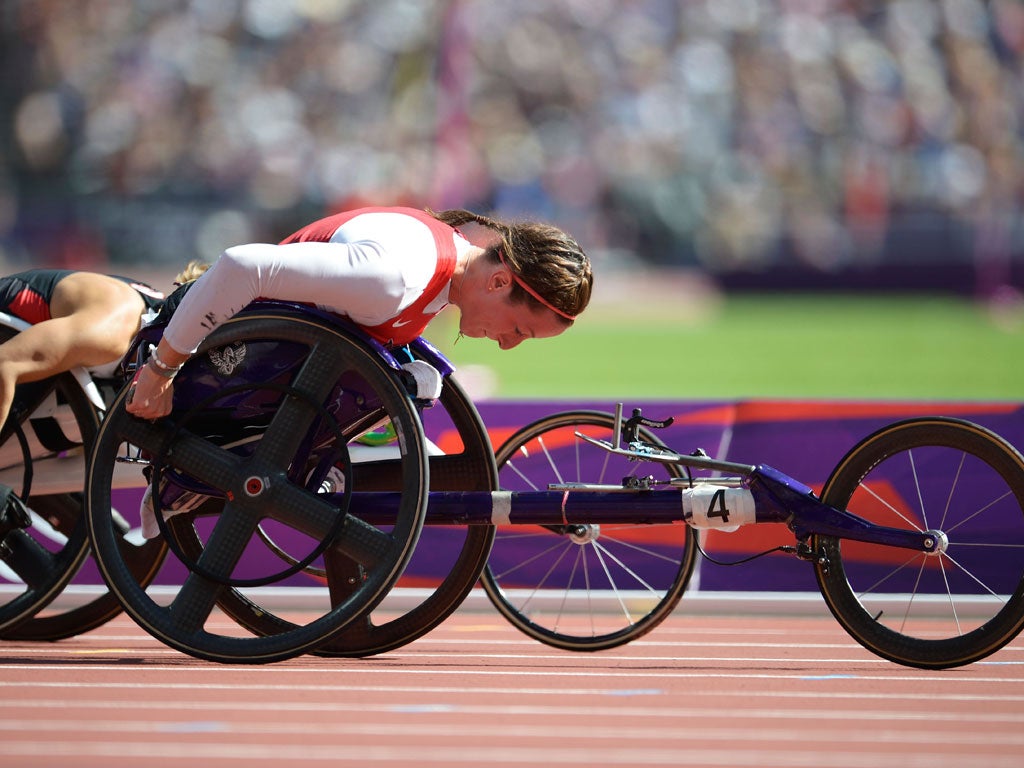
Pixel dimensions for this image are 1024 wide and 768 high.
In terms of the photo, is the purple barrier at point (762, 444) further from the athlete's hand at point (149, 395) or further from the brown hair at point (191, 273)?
the athlete's hand at point (149, 395)

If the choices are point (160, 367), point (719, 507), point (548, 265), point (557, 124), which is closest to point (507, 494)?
point (719, 507)

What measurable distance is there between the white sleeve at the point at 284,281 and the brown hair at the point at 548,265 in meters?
0.36

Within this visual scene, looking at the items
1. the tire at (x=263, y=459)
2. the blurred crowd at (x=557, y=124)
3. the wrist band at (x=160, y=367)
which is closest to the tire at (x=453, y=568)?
the tire at (x=263, y=459)

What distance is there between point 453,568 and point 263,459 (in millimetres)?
793

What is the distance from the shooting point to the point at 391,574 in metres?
4.57

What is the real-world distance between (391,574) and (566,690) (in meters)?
0.61

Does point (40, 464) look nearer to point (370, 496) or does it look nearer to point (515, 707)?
point (370, 496)

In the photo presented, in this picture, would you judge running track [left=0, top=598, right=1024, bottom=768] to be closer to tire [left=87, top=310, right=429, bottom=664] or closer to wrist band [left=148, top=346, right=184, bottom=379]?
tire [left=87, top=310, right=429, bottom=664]

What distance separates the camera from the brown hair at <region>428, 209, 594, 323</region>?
15.3ft

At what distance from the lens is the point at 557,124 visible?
26.2 metres

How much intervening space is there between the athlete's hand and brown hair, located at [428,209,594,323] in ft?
3.45

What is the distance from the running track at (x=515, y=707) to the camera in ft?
12.2

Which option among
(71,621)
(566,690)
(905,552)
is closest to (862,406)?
(905,552)

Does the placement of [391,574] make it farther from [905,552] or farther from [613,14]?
[613,14]
